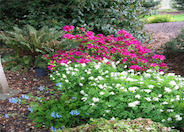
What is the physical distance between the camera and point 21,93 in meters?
3.14

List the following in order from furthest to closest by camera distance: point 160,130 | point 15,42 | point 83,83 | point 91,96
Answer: point 15,42, point 83,83, point 91,96, point 160,130

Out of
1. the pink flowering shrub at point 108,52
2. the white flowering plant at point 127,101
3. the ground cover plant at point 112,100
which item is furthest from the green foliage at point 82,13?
the white flowering plant at point 127,101

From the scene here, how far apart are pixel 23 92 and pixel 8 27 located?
3.49m

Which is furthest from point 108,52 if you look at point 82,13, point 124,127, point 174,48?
point 174,48

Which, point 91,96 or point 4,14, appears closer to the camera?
point 91,96

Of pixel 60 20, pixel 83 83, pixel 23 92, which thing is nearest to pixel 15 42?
pixel 23 92

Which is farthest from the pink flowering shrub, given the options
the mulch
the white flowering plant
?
the white flowering plant

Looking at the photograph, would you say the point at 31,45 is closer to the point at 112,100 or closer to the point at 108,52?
the point at 108,52

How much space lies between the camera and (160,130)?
61.3 inches

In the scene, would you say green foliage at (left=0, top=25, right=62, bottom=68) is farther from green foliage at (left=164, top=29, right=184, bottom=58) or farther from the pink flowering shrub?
green foliage at (left=164, top=29, right=184, bottom=58)

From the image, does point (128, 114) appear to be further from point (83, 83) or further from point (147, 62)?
point (147, 62)

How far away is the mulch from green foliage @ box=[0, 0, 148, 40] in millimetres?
1790

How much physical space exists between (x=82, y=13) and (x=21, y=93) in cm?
308

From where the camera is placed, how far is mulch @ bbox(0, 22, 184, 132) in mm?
2338
